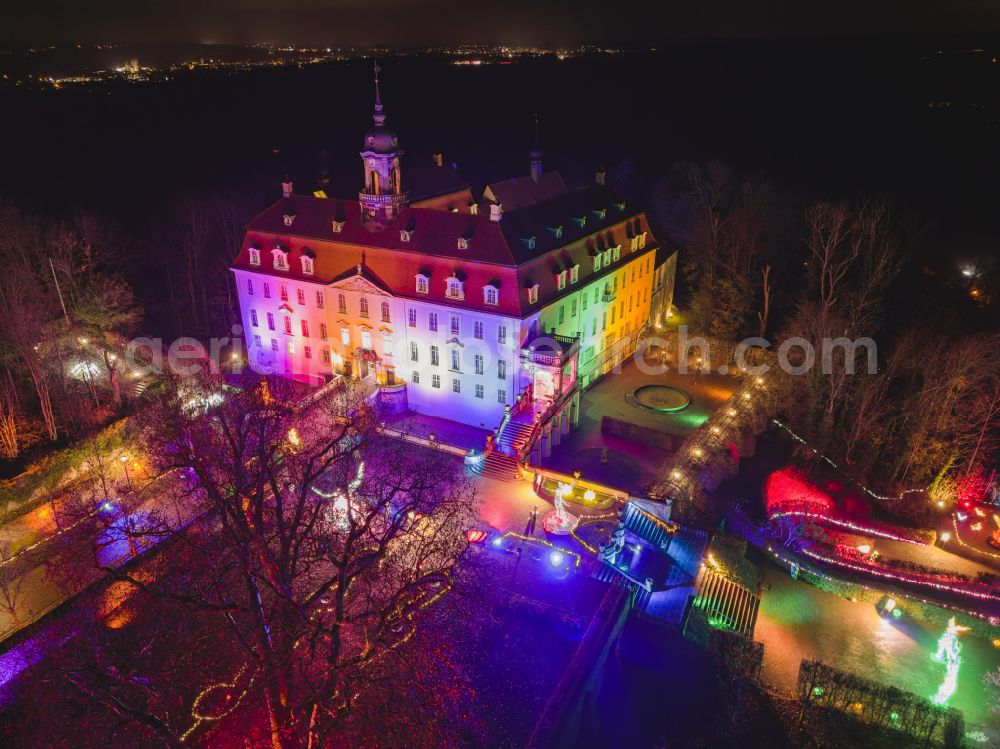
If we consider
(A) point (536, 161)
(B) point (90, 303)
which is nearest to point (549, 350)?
(A) point (536, 161)

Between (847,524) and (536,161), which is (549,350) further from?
(536,161)

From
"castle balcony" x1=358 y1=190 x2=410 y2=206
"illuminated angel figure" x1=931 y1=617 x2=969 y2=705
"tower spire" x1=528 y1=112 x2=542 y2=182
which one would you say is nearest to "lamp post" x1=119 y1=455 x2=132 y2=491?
"castle balcony" x1=358 y1=190 x2=410 y2=206

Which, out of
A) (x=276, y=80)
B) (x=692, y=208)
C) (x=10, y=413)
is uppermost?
(x=276, y=80)

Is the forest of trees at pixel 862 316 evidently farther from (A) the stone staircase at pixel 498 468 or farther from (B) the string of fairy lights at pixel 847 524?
(A) the stone staircase at pixel 498 468

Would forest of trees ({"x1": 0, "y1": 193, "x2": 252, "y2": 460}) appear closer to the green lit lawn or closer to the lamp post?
the lamp post

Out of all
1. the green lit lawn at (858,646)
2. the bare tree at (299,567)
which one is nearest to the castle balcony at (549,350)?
the bare tree at (299,567)

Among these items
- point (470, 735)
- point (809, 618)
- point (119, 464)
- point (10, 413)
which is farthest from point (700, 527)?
point (10, 413)

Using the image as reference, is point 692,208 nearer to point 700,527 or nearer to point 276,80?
point 700,527
